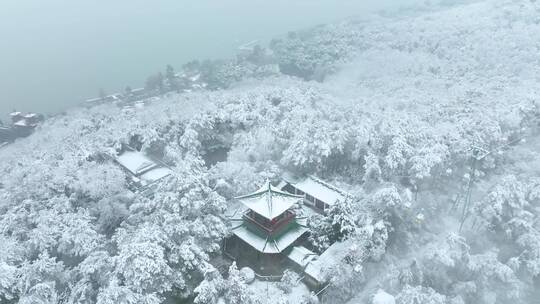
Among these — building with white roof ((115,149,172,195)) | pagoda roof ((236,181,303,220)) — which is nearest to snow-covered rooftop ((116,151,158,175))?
building with white roof ((115,149,172,195))

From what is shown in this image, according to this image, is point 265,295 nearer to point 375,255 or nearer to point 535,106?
point 375,255

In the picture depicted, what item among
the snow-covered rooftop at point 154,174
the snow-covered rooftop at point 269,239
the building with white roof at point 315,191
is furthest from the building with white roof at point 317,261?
the snow-covered rooftop at point 154,174

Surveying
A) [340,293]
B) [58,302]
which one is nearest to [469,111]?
[340,293]

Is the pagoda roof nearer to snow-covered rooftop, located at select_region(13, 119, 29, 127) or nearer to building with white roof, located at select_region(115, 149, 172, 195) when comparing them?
building with white roof, located at select_region(115, 149, 172, 195)

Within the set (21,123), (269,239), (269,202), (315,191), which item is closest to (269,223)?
(269,239)

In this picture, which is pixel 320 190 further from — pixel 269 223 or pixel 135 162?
pixel 135 162
